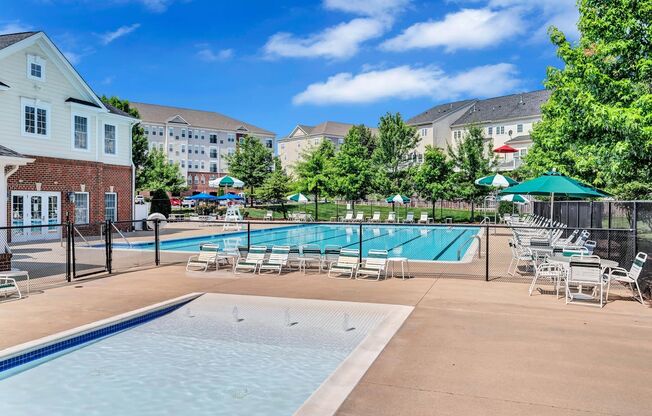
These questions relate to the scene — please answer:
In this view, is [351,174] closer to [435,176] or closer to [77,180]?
[435,176]

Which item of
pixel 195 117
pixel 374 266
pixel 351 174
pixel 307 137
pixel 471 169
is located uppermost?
pixel 195 117

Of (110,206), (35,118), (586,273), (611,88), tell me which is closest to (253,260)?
(586,273)

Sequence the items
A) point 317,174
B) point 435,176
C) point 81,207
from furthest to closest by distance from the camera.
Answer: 1. point 317,174
2. point 435,176
3. point 81,207

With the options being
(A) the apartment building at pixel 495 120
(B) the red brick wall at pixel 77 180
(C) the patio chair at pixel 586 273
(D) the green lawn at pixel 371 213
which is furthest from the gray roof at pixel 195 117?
(C) the patio chair at pixel 586 273

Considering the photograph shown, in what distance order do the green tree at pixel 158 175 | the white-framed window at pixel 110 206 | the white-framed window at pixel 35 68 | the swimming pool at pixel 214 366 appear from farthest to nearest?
1. the green tree at pixel 158 175
2. the white-framed window at pixel 110 206
3. the white-framed window at pixel 35 68
4. the swimming pool at pixel 214 366

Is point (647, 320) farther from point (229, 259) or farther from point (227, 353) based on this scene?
point (229, 259)

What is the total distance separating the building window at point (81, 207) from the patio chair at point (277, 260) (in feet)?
50.3

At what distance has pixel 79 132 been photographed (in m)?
25.0

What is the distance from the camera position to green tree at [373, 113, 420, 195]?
44.7 meters

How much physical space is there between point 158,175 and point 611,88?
43591 millimetres

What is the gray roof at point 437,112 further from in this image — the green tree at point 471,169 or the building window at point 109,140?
the building window at point 109,140

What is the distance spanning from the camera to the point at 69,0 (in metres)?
23.9

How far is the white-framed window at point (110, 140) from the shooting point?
2673 cm

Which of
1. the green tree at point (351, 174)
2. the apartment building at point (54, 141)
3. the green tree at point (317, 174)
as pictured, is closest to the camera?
the apartment building at point (54, 141)
